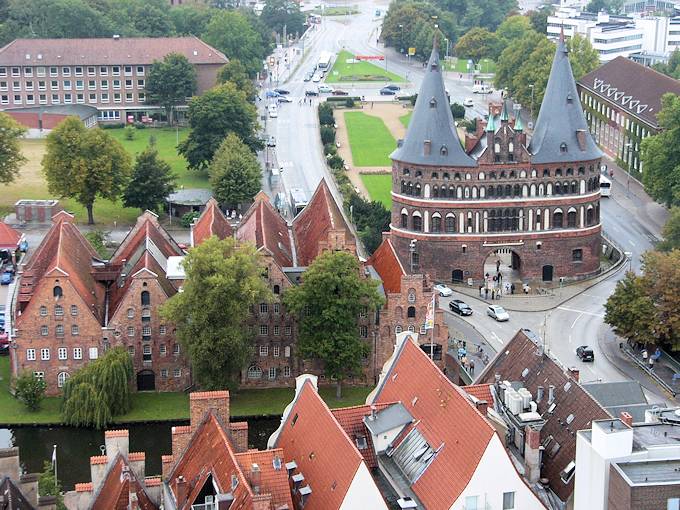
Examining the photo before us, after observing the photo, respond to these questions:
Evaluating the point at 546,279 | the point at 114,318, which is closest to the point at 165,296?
the point at 114,318

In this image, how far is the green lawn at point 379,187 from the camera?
154212 millimetres

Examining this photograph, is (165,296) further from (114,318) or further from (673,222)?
(673,222)

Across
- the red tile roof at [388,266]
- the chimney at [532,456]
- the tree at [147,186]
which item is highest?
the chimney at [532,456]

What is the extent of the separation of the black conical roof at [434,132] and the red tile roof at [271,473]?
59.4 metres

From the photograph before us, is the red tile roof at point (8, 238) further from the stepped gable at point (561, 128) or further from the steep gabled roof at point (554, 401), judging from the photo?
the steep gabled roof at point (554, 401)

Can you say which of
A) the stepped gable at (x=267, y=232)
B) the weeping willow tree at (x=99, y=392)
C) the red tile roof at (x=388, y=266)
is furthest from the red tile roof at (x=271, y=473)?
the red tile roof at (x=388, y=266)

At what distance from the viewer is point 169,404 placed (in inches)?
3829

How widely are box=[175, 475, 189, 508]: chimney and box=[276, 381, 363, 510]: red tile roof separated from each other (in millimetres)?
5477

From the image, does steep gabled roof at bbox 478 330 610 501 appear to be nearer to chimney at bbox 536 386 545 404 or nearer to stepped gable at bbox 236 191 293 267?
chimney at bbox 536 386 545 404

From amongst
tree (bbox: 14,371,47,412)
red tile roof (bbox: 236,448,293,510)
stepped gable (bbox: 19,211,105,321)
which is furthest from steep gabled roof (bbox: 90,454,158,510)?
stepped gable (bbox: 19,211,105,321)

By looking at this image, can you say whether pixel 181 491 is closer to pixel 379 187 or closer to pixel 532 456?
pixel 532 456

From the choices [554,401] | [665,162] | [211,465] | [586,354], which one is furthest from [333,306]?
A: [665,162]

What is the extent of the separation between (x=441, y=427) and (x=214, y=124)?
349 ft

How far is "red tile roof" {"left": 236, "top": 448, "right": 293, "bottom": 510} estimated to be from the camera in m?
61.6
